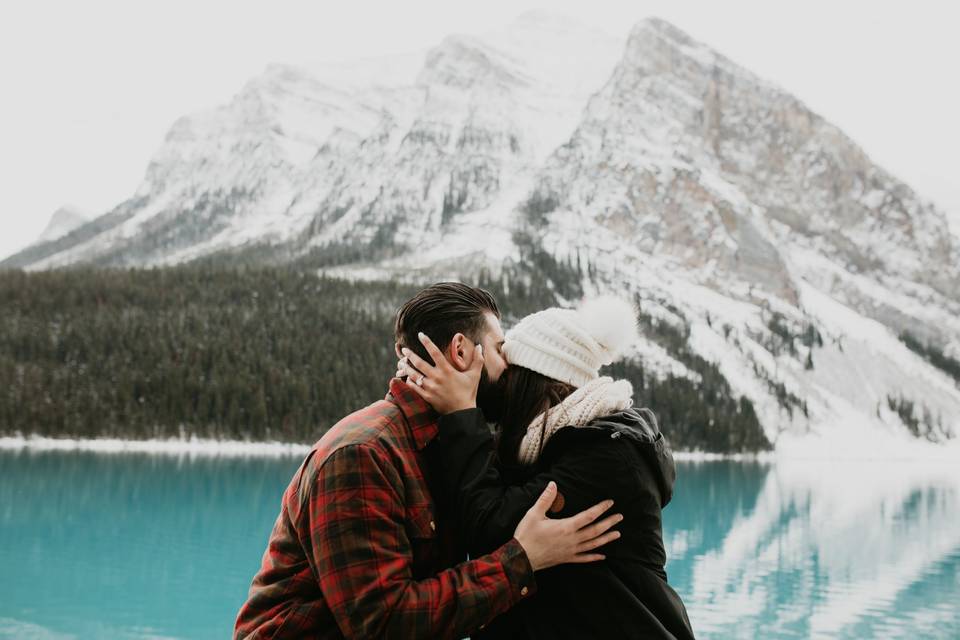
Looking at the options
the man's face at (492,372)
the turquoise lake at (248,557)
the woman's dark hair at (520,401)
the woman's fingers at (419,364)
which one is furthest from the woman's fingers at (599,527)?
the turquoise lake at (248,557)

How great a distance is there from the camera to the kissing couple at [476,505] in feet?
10.4

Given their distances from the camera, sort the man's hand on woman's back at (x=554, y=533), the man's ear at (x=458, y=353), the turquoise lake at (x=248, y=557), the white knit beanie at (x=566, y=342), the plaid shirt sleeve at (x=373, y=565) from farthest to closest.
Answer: the turquoise lake at (x=248, y=557), the white knit beanie at (x=566, y=342), the man's ear at (x=458, y=353), the man's hand on woman's back at (x=554, y=533), the plaid shirt sleeve at (x=373, y=565)

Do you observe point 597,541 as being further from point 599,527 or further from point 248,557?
point 248,557

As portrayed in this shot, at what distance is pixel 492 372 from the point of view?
3.93m

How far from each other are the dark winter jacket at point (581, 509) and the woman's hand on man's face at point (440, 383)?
0.19 feet

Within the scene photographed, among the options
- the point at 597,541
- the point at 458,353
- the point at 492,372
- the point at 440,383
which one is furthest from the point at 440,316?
the point at 597,541

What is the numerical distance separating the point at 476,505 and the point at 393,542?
391 mm

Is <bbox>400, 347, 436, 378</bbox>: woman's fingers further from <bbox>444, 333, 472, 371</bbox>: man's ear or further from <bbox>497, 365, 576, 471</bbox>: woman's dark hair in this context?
<bbox>497, 365, 576, 471</bbox>: woman's dark hair

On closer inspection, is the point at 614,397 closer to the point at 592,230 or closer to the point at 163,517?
the point at 163,517

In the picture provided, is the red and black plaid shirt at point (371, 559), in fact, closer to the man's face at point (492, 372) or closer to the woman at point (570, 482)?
the woman at point (570, 482)

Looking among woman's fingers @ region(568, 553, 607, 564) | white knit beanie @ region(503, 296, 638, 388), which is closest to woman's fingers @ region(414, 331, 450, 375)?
white knit beanie @ region(503, 296, 638, 388)

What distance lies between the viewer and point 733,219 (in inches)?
6929

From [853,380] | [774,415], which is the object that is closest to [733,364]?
[774,415]

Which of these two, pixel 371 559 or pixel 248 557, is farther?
pixel 248 557
